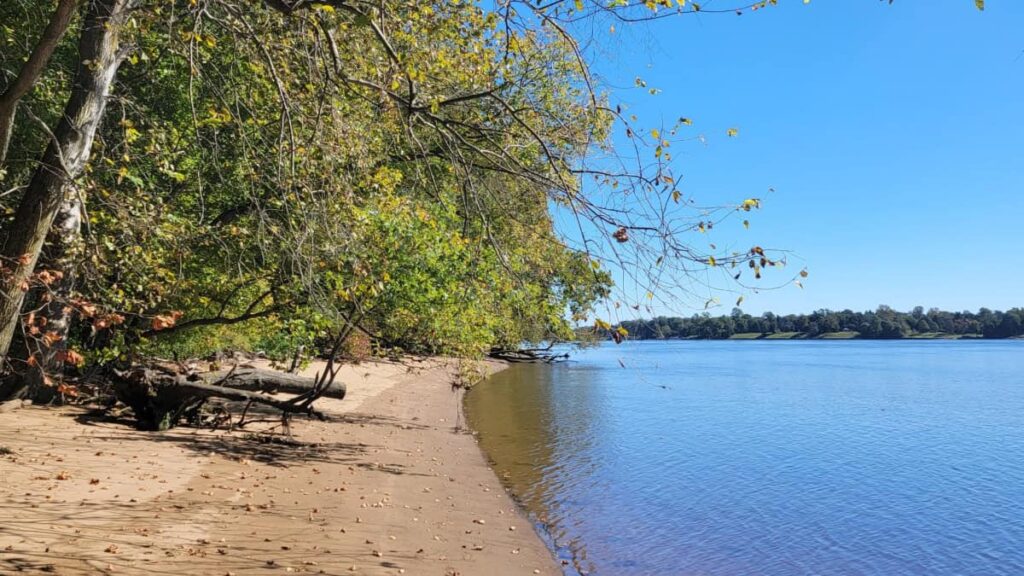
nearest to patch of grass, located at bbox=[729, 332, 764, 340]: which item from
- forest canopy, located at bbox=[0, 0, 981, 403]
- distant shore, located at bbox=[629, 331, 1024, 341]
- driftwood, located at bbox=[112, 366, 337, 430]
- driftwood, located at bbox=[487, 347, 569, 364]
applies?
distant shore, located at bbox=[629, 331, 1024, 341]

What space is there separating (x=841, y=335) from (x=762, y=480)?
163 meters

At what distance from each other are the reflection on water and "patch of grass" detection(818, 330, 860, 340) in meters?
140

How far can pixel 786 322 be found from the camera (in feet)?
532

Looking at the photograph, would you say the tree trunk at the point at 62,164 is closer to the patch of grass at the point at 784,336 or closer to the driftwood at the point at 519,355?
the driftwood at the point at 519,355

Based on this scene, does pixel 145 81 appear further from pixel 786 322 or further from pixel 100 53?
pixel 786 322

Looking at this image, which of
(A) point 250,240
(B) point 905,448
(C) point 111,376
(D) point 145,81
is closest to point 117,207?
(A) point 250,240

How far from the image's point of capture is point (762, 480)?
46.7ft

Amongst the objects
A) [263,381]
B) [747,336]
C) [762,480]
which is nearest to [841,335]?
[747,336]

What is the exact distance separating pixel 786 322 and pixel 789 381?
12884cm

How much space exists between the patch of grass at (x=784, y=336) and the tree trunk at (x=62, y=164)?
179m

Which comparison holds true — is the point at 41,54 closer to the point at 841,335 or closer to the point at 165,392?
the point at 165,392

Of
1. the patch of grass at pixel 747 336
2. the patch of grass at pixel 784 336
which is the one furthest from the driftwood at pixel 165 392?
the patch of grass at pixel 784 336

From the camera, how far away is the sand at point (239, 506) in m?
5.92

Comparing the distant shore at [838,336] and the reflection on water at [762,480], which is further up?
the distant shore at [838,336]
